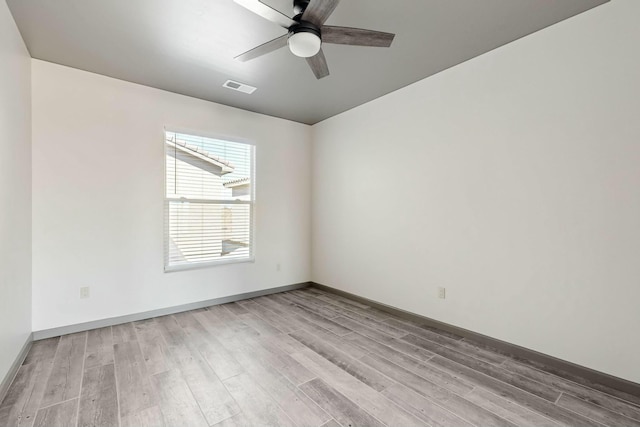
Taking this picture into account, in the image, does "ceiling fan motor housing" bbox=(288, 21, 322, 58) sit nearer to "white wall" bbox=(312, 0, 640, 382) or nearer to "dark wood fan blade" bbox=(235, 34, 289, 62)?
"dark wood fan blade" bbox=(235, 34, 289, 62)

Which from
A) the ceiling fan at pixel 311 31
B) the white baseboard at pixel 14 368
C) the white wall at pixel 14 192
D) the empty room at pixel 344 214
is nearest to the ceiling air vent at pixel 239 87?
the empty room at pixel 344 214

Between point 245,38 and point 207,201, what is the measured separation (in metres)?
2.19

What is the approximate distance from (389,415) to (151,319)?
2.93 metres

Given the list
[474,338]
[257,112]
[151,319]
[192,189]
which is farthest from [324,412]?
[257,112]

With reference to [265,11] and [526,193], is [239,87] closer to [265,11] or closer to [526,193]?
[265,11]

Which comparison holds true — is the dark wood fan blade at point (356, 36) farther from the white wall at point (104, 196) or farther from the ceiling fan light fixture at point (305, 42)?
the white wall at point (104, 196)

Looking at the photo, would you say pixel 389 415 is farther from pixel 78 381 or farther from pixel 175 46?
pixel 175 46

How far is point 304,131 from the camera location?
4953 mm

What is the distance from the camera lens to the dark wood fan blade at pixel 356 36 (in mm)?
1928

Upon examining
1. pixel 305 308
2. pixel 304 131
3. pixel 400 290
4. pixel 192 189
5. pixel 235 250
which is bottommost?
pixel 305 308

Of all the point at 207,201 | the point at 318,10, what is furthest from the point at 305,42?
the point at 207,201

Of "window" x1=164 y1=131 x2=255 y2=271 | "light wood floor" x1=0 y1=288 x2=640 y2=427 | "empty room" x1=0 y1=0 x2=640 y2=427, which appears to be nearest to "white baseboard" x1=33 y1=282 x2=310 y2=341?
"empty room" x1=0 y1=0 x2=640 y2=427

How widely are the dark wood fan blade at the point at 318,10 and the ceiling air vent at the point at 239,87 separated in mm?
1792

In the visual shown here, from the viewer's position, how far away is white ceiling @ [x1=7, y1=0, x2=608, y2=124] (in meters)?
2.13
